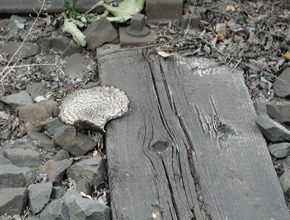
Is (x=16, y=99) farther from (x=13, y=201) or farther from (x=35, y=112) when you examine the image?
(x=13, y=201)

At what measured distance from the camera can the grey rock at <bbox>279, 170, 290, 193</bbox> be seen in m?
2.08

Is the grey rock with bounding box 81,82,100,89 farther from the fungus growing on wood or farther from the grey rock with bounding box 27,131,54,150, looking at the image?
the grey rock with bounding box 27,131,54,150

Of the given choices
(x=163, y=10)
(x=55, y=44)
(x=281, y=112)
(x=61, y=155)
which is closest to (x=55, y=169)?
(x=61, y=155)

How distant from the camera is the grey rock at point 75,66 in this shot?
310 cm

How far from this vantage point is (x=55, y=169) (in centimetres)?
216

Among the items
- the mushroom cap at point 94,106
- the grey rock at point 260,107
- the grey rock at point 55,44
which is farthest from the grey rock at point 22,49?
the grey rock at point 260,107

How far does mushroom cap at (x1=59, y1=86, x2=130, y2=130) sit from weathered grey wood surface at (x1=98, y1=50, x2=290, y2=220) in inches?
2.9

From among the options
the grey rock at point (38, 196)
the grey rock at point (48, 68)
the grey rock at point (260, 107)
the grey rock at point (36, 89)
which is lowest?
the grey rock at point (36, 89)

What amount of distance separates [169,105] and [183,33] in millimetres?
1035

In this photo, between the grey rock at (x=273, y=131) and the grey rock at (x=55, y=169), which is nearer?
the grey rock at (x=55, y=169)

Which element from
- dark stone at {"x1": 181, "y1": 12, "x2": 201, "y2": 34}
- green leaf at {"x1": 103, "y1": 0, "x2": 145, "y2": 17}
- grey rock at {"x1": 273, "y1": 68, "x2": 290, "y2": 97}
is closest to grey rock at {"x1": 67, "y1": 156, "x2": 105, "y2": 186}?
grey rock at {"x1": 273, "y1": 68, "x2": 290, "y2": 97}

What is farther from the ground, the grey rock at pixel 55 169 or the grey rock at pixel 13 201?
the grey rock at pixel 13 201

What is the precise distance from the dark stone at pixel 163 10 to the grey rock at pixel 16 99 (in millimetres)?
1452

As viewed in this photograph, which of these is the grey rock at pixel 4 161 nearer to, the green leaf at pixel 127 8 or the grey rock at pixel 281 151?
the grey rock at pixel 281 151
